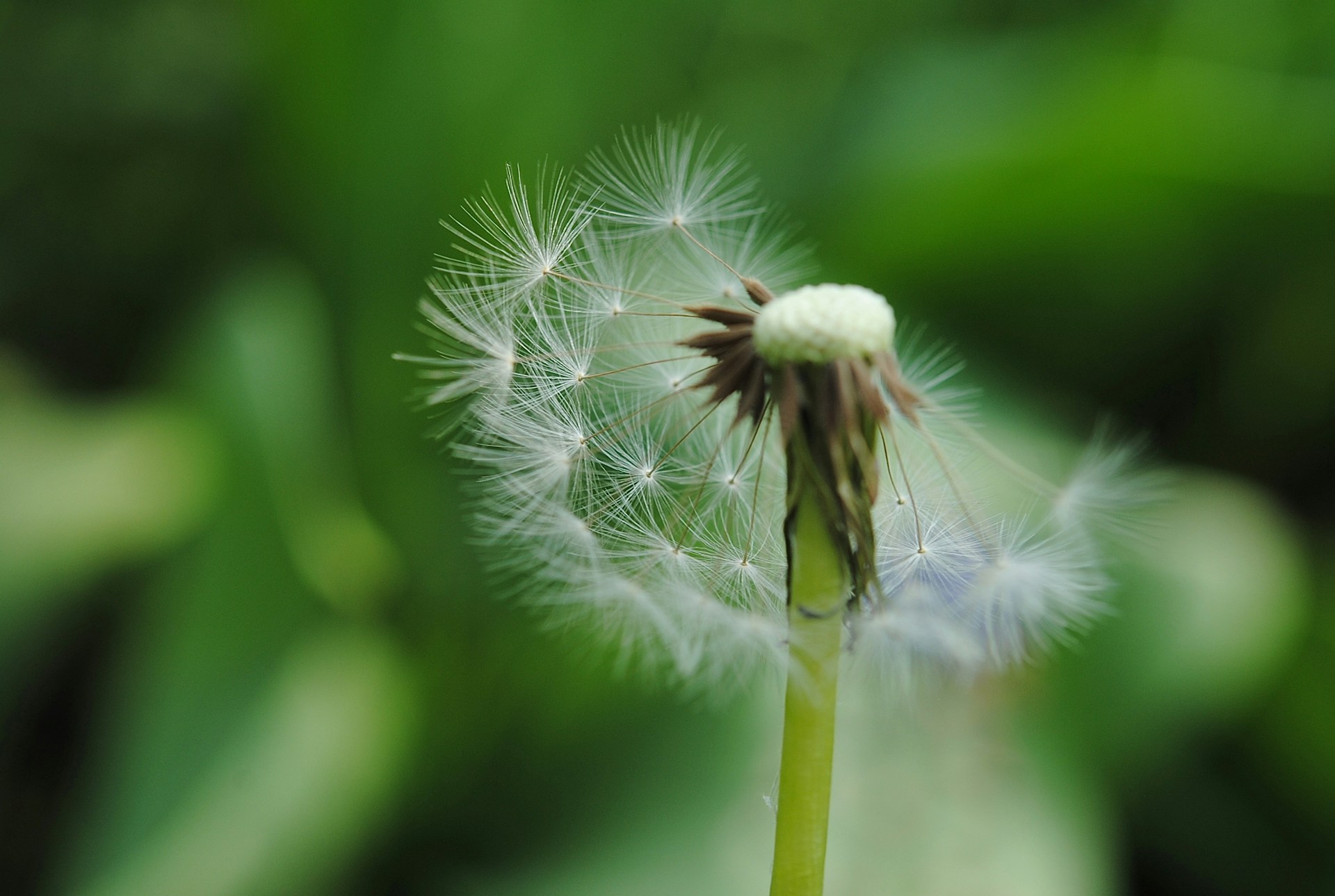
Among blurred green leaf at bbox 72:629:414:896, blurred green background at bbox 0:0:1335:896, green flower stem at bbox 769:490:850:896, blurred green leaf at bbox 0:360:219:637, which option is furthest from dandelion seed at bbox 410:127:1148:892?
blurred green leaf at bbox 0:360:219:637

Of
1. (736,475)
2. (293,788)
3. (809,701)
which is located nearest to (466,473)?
(293,788)

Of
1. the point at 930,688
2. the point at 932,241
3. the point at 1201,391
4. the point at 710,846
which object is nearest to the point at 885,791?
the point at 710,846

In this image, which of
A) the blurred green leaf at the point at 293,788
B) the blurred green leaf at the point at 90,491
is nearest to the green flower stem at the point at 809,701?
the blurred green leaf at the point at 293,788

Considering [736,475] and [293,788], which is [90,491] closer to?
[293,788]

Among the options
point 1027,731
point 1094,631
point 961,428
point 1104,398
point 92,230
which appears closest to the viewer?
point 961,428

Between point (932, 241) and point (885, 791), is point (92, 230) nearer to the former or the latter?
point (932, 241)

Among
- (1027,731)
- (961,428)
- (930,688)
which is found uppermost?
(961,428)

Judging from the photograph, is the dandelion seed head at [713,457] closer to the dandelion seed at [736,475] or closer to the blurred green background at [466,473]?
the dandelion seed at [736,475]
